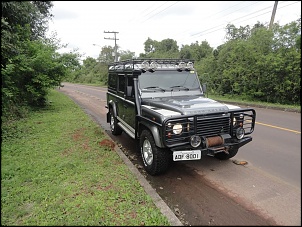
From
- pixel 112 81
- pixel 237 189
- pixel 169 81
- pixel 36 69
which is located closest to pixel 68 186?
pixel 237 189

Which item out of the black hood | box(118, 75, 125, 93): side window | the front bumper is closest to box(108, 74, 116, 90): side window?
box(118, 75, 125, 93): side window

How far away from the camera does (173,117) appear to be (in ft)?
12.7

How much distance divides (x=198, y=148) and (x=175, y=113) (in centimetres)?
75

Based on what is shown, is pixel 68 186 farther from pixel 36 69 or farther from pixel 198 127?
pixel 36 69

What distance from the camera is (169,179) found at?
4391 mm

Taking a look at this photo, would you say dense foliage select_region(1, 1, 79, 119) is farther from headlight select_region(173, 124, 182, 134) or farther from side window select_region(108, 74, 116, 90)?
headlight select_region(173, 124, 182, 134)

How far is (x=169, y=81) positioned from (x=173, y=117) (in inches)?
76.1

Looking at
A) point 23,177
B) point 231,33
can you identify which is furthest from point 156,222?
point 231,33

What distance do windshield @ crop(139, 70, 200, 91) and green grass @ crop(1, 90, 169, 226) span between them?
1883 millimetres

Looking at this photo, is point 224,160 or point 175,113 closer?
point 175,113

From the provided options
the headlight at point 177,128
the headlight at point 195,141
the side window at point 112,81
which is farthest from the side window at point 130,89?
the headlight at point 195,141

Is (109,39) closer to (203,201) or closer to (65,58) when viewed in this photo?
(65,58)

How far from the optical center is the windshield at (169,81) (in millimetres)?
5398

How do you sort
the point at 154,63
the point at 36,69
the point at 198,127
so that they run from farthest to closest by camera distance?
the point at 36,69, the point at 154,63, the point at 198,127
